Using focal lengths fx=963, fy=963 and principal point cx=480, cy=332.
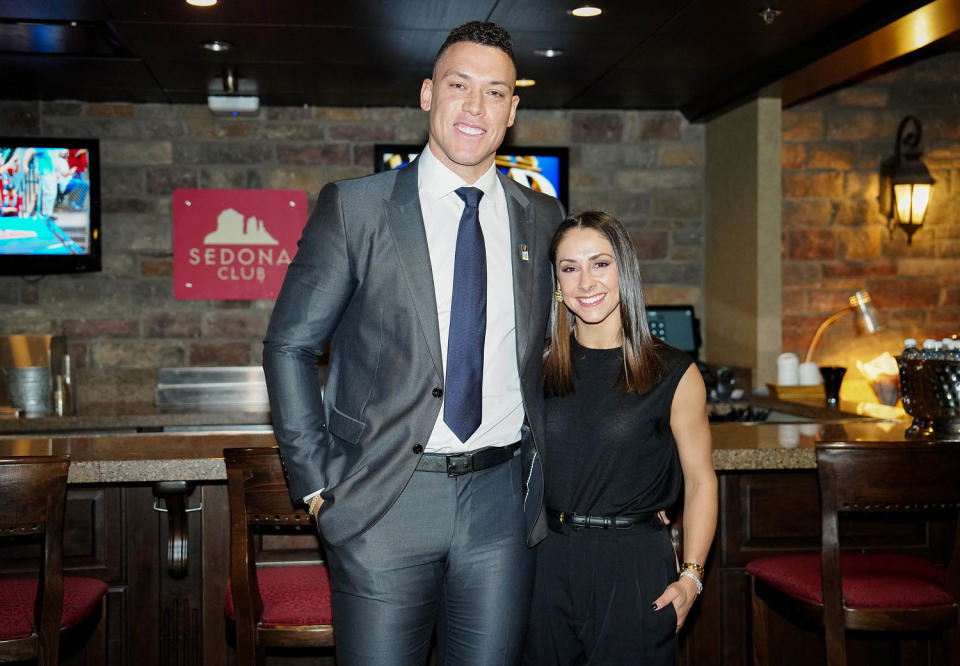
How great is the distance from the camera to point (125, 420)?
14.9 ft

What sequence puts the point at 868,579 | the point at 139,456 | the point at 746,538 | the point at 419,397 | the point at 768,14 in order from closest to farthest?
the point at 419,397 < the point at 868,579 < the point at 139,456 < the point at 746,538 < the point at 768,14

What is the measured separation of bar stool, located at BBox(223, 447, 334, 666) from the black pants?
529mm

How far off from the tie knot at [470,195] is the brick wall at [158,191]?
11.1 ft

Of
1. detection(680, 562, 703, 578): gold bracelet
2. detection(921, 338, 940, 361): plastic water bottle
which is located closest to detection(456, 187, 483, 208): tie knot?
detection(680, 562, 703, 578): gold bracelet

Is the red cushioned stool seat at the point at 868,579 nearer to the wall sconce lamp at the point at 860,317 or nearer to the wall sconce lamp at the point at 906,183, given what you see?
the wall sconce lamp at the point at 860,317

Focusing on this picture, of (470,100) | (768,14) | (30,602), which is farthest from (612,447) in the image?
(768,14)

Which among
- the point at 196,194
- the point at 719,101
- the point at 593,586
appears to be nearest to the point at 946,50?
the point at 719,101

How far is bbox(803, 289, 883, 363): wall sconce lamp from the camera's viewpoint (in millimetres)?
4660

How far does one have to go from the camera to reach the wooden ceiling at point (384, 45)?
336cm

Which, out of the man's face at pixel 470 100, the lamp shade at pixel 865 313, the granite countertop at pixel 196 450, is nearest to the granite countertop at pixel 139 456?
the granite countertop at pixel 196 450

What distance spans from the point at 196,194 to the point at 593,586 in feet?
12.4

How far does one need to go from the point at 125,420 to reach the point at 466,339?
10.9 ft

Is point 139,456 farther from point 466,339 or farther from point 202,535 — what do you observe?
point 466,339

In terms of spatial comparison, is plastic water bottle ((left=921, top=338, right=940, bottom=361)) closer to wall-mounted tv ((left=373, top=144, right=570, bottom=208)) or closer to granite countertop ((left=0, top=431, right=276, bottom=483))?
granite countertop ((left=0, top=431, right=276, bottom=483))
